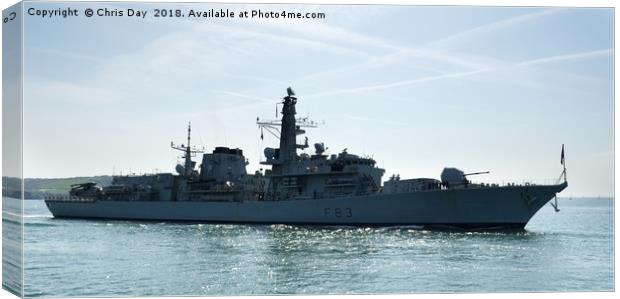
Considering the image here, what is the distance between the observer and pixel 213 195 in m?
44.2

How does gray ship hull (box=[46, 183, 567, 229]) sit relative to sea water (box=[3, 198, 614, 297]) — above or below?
above

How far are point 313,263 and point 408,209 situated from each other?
1431 centimetres

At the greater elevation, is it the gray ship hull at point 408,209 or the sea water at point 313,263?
the gray ship hull at point 408,209

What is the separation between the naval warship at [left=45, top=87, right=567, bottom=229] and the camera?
32.2m

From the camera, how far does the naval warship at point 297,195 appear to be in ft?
106

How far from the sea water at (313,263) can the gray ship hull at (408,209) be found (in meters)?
1.21

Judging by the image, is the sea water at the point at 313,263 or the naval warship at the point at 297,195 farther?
the naval warship at the point at 297,195

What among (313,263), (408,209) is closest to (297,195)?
(408,209)

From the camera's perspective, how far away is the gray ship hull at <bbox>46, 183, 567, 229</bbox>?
32.0m

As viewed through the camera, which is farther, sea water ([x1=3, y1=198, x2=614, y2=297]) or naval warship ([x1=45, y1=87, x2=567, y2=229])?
naval warship ([x1=45, y1=87, x2=567, y2=229])

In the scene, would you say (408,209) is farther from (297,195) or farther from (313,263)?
(313,263)

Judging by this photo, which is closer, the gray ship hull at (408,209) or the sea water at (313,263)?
the sea water at (313,263)

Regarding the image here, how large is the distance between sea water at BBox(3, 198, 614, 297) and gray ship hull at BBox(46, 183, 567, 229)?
1.21 m

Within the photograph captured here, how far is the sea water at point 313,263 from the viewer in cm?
1510
